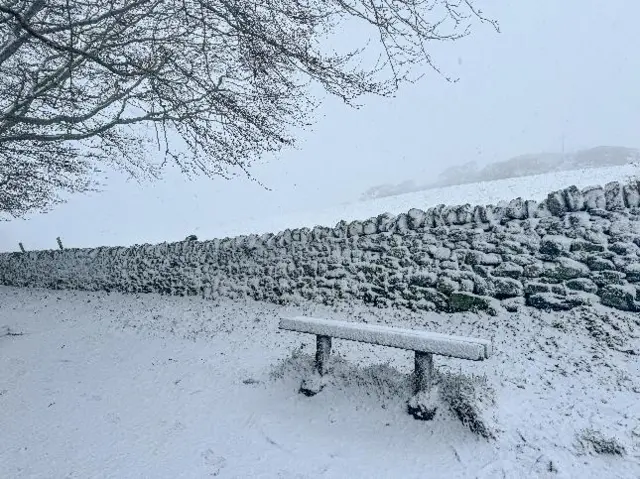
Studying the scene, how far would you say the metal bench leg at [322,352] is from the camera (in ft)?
13.8

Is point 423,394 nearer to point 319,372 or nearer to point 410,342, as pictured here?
point 410,342

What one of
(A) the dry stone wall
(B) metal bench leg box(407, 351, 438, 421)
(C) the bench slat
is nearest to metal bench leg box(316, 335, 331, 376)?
(C) the bench slat

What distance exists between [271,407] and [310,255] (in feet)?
12.6

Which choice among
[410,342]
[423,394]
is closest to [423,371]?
[423,394]

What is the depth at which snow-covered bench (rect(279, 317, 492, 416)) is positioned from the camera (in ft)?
10.6

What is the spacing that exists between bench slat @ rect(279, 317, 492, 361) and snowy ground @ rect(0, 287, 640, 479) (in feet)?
1.93

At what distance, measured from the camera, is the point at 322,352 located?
13.8 feet

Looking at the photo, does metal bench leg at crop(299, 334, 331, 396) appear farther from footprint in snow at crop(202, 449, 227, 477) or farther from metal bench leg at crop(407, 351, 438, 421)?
footprint in snow at crop(202, 449, 227, 477)

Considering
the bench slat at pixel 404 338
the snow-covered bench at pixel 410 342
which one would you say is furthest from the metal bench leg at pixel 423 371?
the bench slat at pixel 404 338

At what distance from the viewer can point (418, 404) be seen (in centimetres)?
355

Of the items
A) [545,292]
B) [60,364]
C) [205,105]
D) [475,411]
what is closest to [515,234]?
[545,292]

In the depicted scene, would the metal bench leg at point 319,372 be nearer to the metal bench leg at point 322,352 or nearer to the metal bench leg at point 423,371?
the metal bench leg at point 322,352

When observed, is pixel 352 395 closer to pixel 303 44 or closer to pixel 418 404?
pixel 418 404

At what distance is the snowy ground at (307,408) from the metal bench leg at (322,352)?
196mm
